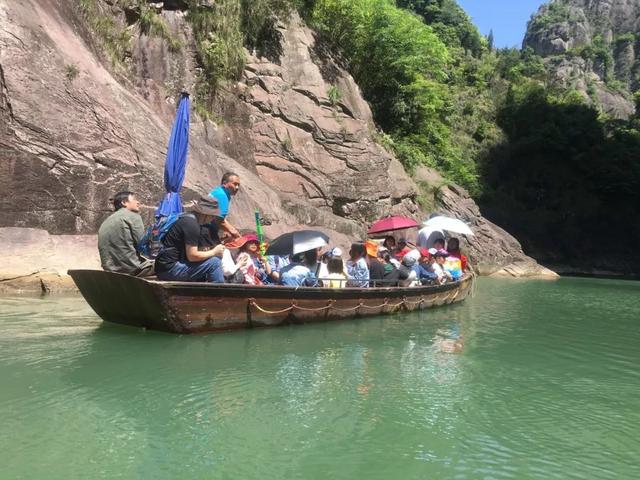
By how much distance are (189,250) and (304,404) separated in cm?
300

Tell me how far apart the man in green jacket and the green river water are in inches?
34.9

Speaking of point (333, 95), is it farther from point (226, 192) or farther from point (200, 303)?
point (200, 303)

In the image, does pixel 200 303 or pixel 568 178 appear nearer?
pixel 200 303

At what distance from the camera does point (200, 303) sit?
7.75 meters

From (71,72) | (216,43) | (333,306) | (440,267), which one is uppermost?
(216,43)

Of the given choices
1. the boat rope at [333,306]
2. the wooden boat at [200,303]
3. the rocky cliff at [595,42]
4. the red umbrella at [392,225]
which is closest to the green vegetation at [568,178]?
the red umbrella at [392,225]

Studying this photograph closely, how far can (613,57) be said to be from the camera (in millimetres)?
90250

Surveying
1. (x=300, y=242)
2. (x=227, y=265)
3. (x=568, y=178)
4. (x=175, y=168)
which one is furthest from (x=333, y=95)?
(x=568, y=178)

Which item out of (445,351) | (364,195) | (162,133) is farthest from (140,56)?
(445,351)

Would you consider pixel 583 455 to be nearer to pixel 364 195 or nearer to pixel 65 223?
pixel 65 223

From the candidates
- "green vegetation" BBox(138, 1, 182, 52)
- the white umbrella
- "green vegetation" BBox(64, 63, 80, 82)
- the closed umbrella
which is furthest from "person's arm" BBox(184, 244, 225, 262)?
"green vegetation" BBox(138, 1, 182, 52)

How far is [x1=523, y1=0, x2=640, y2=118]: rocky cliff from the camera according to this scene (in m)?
76.9

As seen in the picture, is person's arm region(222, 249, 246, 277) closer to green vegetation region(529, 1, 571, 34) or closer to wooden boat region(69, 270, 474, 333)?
wooden boat region(69, 270, 474, 333)

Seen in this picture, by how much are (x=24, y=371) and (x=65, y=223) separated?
6.74 m
